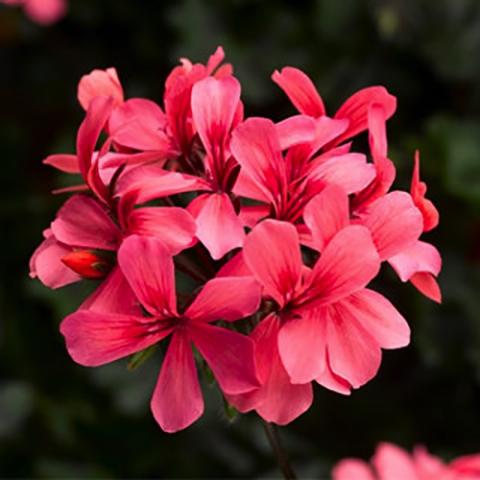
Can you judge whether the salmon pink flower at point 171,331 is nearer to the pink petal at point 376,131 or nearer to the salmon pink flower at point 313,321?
the salmon pink flower at point 313,321

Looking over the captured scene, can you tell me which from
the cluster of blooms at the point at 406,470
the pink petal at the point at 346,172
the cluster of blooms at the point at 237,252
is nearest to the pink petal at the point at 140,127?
the cluster of blooms at the point at 237,252

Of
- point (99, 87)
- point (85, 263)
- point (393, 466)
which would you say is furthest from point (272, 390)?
point (393, 466)

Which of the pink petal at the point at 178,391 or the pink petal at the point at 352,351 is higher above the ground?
the pink petal at the point at 352,351

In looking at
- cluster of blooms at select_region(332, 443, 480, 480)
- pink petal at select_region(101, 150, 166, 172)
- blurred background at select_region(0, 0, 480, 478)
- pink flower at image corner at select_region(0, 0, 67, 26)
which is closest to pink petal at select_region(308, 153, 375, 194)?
pink petal at select_region(101, 150, 166, 172)

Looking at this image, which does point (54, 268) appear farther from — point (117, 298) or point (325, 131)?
point (325, 131)

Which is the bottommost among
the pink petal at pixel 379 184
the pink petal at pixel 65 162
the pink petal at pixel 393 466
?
the pink petal at pixel 393 466

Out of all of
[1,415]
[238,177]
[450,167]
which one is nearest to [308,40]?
[450,167]
